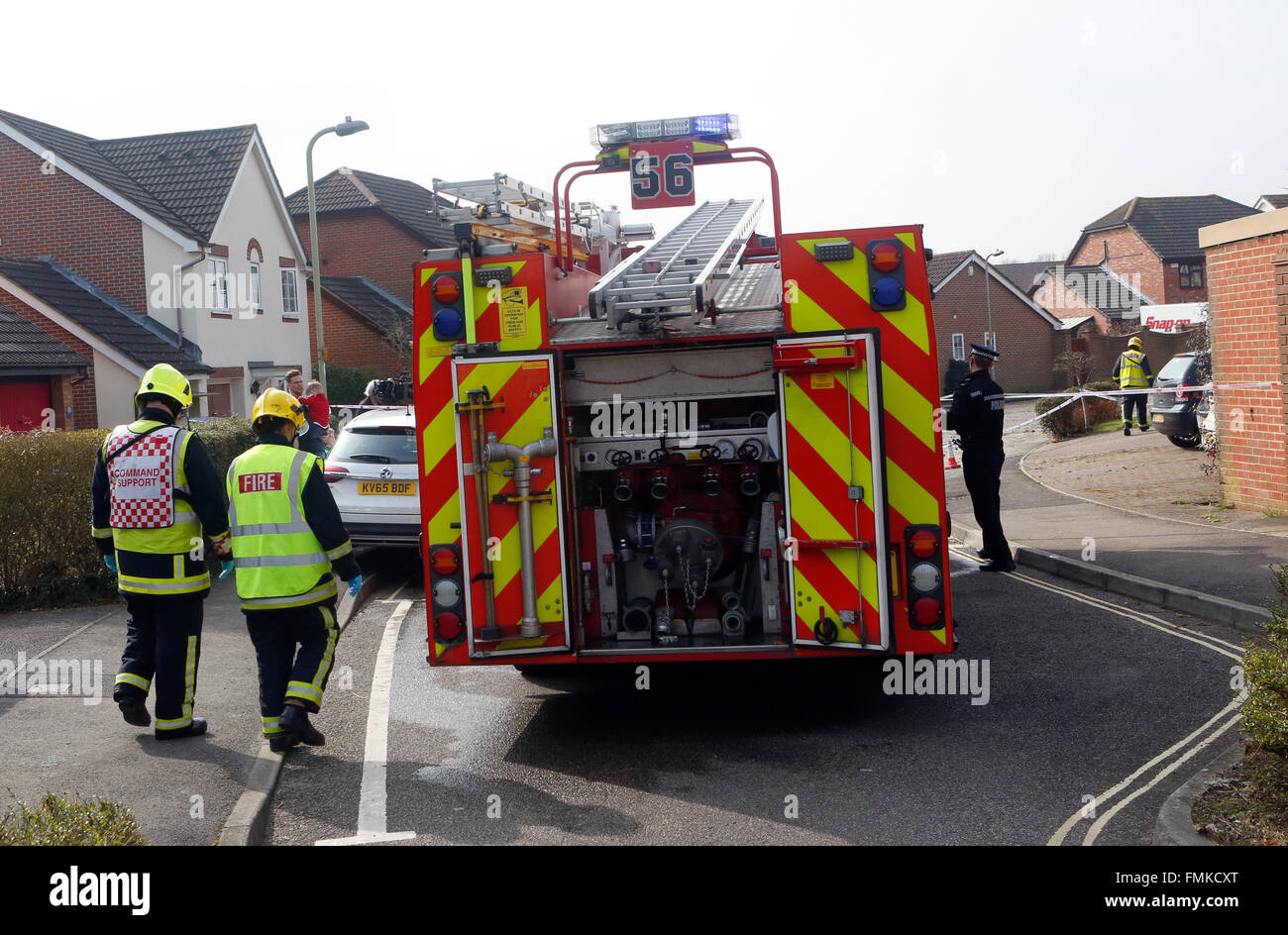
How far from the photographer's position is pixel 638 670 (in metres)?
7.89

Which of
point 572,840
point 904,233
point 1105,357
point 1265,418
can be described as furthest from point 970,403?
point 1105,357

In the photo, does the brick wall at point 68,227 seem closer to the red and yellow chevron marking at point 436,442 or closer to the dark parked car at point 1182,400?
the dark parked car at point 1182,400

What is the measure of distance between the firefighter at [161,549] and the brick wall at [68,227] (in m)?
20.4

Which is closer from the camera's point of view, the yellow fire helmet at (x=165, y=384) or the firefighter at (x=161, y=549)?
the firefighter at (x=161, y=549)

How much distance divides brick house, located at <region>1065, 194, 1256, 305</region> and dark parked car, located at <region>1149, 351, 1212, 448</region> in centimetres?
4503

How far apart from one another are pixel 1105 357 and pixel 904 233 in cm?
5442

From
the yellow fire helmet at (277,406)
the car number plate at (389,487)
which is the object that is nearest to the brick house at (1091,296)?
the car number plate at (389,487)

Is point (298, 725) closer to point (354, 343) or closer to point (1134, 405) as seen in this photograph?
point (1134, 405)

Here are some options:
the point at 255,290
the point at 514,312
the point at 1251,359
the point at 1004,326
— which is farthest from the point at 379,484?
the point at 1004,326

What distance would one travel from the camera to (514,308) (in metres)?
6.64

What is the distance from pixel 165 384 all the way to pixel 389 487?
15.3ft

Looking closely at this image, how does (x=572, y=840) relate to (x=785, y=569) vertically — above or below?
below

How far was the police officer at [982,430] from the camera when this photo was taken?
10.8 meters

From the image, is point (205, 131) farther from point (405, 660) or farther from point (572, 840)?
point (572, 840)
